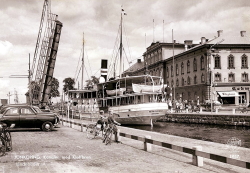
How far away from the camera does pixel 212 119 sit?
3722 centimetres

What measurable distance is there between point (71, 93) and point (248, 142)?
3066 centimetres

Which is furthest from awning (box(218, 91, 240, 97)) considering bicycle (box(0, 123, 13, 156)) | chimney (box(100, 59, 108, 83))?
bicycle (box(0, 123, 13, 156))

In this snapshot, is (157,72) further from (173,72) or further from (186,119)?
(186,119)

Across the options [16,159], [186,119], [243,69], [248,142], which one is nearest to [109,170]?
[16,159]

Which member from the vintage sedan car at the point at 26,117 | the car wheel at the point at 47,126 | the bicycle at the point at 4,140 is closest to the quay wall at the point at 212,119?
the car wheel at the point at 47,126

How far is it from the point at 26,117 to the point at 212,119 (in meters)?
23.3

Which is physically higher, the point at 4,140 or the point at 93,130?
the point at 4,140

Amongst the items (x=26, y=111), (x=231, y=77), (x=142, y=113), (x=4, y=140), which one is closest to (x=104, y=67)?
(x=142, y=113)

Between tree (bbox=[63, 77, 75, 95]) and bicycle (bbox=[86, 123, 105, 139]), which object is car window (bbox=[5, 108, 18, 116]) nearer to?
bicycle (bbox=[86, 123, 105, 139])

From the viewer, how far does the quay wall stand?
1302 inches

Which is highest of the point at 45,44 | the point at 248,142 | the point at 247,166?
the point at 45,44

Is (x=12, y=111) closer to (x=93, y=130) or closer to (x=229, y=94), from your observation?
(x=93, y=130)

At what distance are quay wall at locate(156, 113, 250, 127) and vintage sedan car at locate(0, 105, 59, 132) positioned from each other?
19505 millimetres

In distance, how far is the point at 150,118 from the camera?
3509 centimetres
